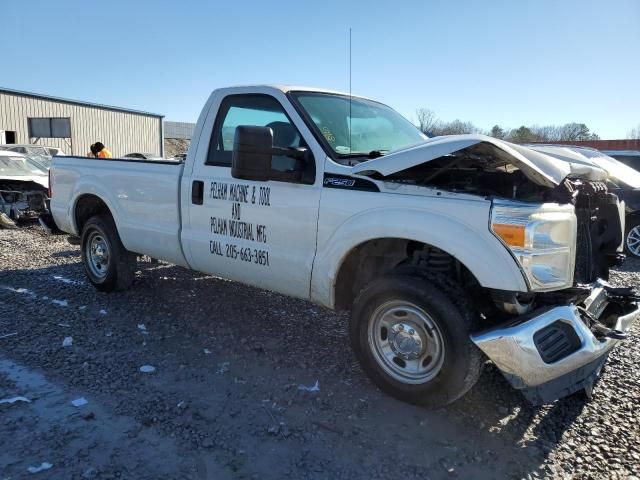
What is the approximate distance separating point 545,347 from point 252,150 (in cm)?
217

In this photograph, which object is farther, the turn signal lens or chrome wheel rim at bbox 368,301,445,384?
chrome wheel rim at bbox 368,301,445,384

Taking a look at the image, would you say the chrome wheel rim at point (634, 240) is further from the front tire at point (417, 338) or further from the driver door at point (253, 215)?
the driver door at point (253, 215)

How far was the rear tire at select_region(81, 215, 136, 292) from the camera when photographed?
18.4 feet

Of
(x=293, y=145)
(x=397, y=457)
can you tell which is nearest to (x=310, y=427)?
(x=397, y=457)

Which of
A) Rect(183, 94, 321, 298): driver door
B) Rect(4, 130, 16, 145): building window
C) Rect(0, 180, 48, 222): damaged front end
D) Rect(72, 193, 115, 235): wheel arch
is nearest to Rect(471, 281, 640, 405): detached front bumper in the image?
Rect(183, 94, 321, 298): driver door

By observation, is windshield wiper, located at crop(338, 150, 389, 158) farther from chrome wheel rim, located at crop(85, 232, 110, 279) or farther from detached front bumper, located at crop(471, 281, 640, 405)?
chrome wheel rim, located at crop(85, 232, 110, 279)

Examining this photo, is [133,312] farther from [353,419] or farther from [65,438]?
[353,419]

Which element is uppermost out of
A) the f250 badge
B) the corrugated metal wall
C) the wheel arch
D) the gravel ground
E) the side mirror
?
the corrugated metal wall

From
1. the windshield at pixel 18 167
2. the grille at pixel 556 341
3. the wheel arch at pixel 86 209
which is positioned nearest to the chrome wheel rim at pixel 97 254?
the wheel arch at pixel 86 209

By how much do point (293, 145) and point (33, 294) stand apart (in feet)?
12.2

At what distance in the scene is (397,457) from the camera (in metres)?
2.84

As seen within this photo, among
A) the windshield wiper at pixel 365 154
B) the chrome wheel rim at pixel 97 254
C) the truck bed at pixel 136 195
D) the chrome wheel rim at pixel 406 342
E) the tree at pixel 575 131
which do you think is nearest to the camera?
the chrome wheel rim at pixel 406 342

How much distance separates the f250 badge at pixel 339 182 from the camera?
140 inches

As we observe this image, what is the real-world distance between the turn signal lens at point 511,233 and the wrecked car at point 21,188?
10.2m
